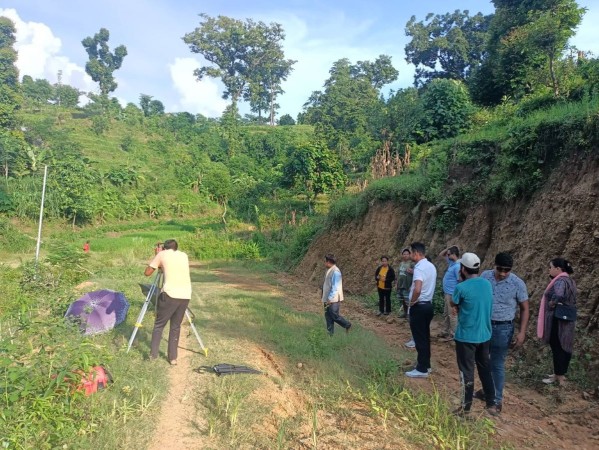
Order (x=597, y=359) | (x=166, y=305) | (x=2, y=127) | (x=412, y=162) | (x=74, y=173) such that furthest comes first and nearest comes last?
(x=2, y=127)
(x=74, y=173)
(x=412, y=162)
(x=166, y=305)
(x=597, y=359)

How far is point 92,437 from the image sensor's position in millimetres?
3873

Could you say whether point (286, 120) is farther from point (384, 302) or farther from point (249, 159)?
point (384, 302)

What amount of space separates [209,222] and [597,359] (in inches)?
1277

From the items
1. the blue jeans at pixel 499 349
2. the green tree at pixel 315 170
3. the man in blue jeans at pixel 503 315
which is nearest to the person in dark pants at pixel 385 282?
the man in blue jeans at pixel 503 315

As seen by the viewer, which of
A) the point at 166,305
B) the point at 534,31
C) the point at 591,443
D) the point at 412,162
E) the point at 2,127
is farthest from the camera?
the point at 2,127

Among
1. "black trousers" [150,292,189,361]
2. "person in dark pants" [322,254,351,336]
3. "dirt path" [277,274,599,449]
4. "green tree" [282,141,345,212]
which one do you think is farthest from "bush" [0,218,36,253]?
"dirt path" [277,274,599,449]

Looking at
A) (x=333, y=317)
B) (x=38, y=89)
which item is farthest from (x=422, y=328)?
(x=38, y=89)

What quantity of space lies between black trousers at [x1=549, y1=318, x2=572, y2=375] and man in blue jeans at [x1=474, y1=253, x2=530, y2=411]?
2.77 feet

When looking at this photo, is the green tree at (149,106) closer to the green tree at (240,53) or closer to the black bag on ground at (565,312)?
the green tree at (240,53)

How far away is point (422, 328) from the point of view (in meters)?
5.91

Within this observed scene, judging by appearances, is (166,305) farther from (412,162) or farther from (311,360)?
(412,162)

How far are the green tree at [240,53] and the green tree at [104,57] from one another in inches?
479

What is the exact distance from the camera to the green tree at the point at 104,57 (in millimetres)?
60719

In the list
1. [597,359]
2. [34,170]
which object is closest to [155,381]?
[597,359]
